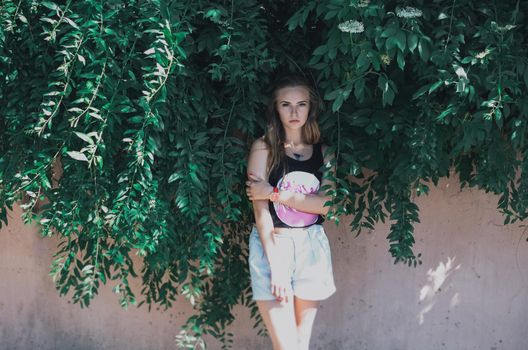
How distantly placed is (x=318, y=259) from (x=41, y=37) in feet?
5.25

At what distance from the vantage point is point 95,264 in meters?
2.89

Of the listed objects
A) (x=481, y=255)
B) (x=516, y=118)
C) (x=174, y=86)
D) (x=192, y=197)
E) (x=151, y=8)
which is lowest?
(x=481, y=255)

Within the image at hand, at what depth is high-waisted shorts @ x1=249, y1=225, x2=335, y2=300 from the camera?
299cm

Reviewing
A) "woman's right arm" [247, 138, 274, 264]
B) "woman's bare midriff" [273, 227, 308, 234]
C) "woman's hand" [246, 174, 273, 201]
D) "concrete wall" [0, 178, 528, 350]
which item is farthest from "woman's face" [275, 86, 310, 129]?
"concrete wall" [0, 178, 528, 350]

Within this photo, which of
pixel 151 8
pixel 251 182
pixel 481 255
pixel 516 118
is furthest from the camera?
pixel 481 255

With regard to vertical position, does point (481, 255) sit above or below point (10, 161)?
below

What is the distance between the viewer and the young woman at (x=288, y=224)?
2.95 meters

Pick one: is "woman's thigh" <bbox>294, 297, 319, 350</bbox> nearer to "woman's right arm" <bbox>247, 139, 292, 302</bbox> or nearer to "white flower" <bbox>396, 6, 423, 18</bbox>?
"woman's right arm" <bbox>247, 139, 292, 302</bbox>

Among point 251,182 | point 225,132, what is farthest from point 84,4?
point 251,182

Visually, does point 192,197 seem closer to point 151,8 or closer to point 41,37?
point 151,8

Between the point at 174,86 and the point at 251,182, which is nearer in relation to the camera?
the point at 174,86

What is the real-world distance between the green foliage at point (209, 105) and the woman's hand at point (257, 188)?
0.08m

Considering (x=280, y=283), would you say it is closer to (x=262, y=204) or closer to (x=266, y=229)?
(x=266, y=229)

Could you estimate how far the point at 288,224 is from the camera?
301 cm
